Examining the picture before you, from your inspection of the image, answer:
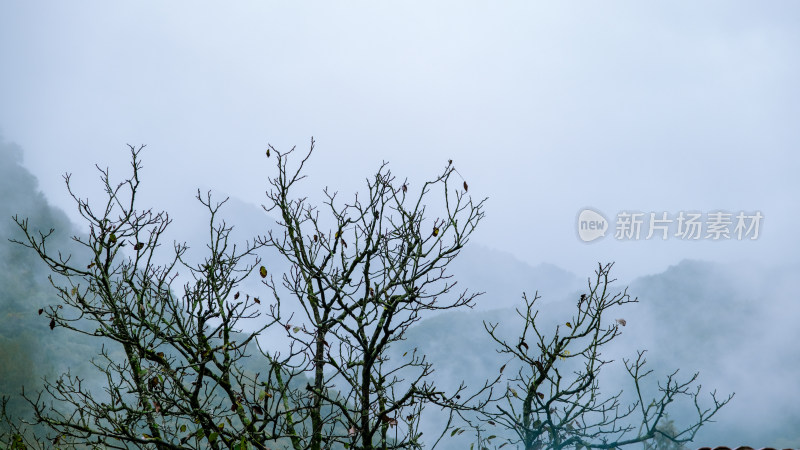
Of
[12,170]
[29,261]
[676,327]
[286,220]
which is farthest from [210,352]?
[676,327]

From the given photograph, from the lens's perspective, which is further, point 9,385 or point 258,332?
point 9,385

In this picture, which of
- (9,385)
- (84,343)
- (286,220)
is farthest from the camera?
(84,343)

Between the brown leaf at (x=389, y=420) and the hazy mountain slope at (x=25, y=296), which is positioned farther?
the hazy mountain slope at (x=25, y=296)

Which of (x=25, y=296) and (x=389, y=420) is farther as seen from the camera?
(x=25, y=296)

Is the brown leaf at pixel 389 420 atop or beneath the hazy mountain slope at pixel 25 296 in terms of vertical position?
beneath

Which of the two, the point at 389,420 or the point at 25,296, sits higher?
the point at 25,296

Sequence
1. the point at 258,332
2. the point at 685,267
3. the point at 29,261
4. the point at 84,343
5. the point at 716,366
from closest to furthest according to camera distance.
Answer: the point at 258,332
the point at 84,343
the point at 29,261
the point at 716,366
the point at 685,267

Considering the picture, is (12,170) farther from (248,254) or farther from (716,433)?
(716,433)

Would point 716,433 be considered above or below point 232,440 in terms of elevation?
above

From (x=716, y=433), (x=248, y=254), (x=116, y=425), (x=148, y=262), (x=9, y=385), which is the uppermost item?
(x=716, y=433)

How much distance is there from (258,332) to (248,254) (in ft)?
4.79

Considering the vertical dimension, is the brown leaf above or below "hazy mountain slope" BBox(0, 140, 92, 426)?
below

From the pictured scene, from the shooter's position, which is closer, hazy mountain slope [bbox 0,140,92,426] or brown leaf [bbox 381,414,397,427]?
brown leaf [bbox 381,414,397,427]

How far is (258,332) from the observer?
18.8ft
